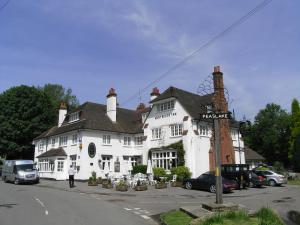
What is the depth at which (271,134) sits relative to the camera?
7300cm

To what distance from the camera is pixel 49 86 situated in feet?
253

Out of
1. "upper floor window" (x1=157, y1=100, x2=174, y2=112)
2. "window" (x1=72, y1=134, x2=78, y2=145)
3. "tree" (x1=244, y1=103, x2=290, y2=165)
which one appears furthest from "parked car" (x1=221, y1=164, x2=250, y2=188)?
"tree" (x1=244, y1=103, x2=290, y2=165)

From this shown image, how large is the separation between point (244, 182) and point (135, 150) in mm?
18729

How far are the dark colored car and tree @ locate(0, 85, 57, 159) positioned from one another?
33483mm

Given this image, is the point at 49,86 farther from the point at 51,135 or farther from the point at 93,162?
the point at 93,162

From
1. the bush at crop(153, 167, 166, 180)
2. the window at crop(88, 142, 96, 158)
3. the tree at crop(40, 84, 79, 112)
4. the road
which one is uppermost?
the tree at crop(40, 84, 79, 112)

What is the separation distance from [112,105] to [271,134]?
42877mm

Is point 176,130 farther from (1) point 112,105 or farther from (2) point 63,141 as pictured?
(2) point 63,141

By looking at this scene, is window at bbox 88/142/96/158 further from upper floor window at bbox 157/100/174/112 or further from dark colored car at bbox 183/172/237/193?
dark colored car at bbox 183/172/237/193

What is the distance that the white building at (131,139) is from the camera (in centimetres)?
3619

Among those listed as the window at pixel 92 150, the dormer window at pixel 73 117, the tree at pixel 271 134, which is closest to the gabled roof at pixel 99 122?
the dormer window at pixel 73 117

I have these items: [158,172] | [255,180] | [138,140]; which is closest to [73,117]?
[138,140]

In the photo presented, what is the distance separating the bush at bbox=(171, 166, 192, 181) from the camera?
3347cm

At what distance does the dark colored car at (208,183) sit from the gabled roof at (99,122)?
51.4 feet
